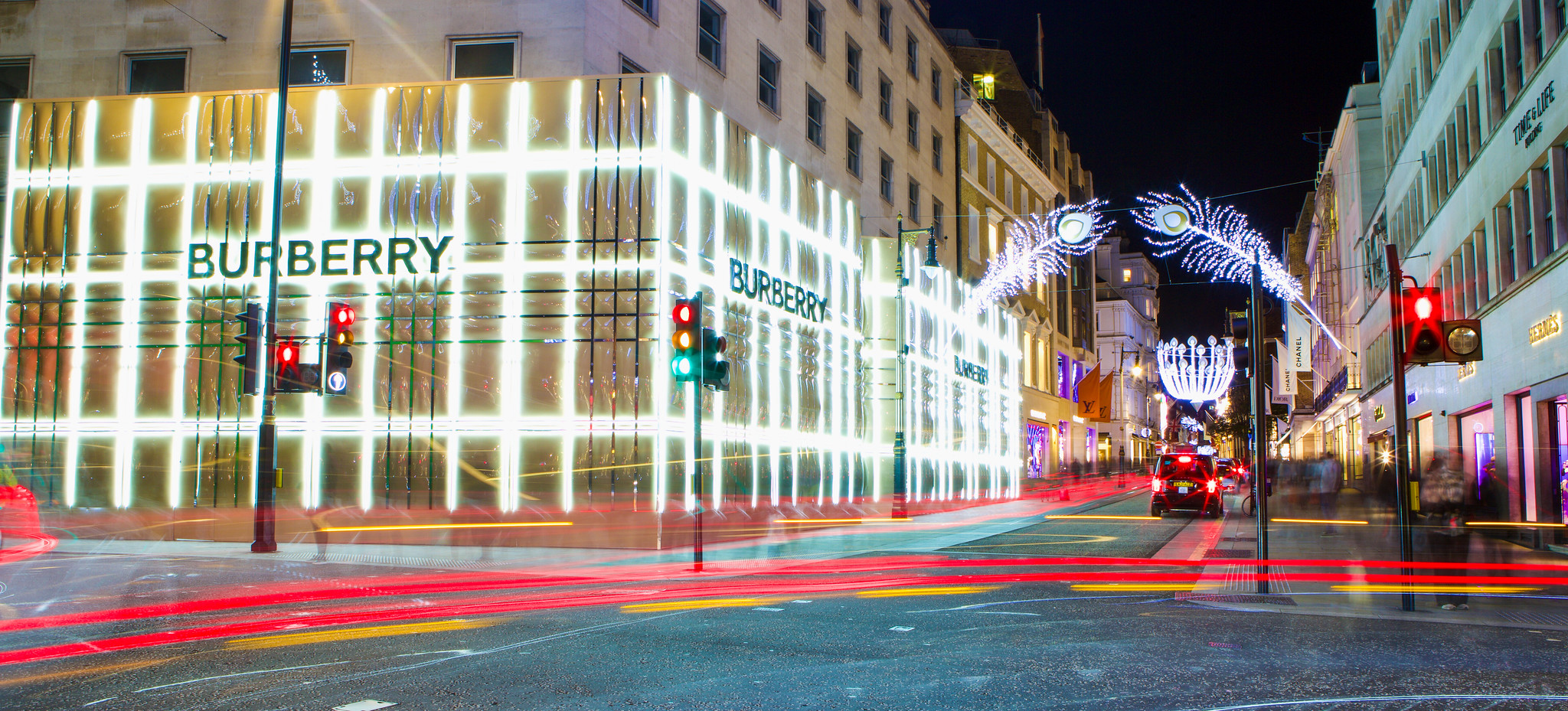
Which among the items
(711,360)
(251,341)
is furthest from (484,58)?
(711,360)

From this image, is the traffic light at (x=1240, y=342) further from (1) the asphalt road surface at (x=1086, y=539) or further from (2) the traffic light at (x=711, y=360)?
(2) the traffic light at (x=711, y=360)

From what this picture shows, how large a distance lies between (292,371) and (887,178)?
76.0ft

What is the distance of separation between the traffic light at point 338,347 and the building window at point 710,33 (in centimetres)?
1073

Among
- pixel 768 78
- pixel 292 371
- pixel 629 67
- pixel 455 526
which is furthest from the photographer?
pixel 768 78

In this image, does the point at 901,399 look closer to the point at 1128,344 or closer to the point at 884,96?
the point at 884,96

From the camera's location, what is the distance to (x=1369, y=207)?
4278 cm

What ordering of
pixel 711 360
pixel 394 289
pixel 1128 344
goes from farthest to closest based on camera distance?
pixel 1128 344, pixel 394 289, pixel 711 360

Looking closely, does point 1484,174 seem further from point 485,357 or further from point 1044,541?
point 485,357

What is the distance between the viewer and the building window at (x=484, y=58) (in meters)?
22.1

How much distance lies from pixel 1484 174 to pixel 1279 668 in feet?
68.5

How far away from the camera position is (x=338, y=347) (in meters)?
17.5

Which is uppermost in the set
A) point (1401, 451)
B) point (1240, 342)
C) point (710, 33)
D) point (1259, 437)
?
point (710, 33)

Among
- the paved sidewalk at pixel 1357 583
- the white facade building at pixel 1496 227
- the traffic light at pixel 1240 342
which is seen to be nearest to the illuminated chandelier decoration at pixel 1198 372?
the traffic light at pixel 1240 342

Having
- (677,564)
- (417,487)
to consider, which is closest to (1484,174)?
(677,564)
